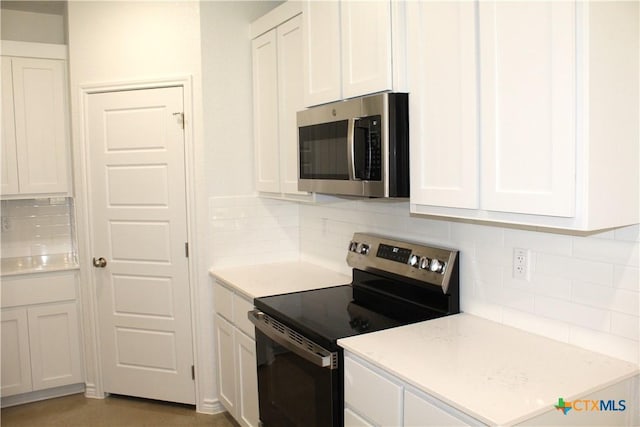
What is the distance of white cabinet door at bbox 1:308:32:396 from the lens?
3.31m

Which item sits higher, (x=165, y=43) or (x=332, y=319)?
(x=165, y=43)

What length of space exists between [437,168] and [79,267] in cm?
256

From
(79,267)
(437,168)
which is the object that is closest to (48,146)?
(79,267)

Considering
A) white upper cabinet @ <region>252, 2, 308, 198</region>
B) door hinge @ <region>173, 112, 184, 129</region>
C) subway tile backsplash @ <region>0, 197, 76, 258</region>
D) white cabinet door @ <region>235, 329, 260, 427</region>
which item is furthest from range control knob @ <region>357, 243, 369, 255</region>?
subway tile backsplash @ <region>0, 197, 76, 258</region>

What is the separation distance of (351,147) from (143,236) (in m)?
1.73

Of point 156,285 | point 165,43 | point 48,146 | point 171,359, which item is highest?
point 165,43

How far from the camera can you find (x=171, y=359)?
10.8ft

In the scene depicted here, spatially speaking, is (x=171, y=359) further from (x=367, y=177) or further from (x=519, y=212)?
(x=519, y=212)

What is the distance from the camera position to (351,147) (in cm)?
206

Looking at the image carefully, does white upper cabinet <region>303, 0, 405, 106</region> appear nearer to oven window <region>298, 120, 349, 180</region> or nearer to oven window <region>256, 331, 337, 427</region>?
oven window <region>298, 120, 349, 180</region>

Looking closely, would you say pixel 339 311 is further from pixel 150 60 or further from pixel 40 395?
pixel 40 395

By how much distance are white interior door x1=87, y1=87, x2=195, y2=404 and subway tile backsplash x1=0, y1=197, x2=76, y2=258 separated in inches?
27.8

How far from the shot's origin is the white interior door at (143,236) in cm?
317

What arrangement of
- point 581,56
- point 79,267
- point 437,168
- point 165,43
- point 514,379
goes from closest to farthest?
point 581,56 < point 514,379 < point 437,168 < point 165,43 < point 79,267
